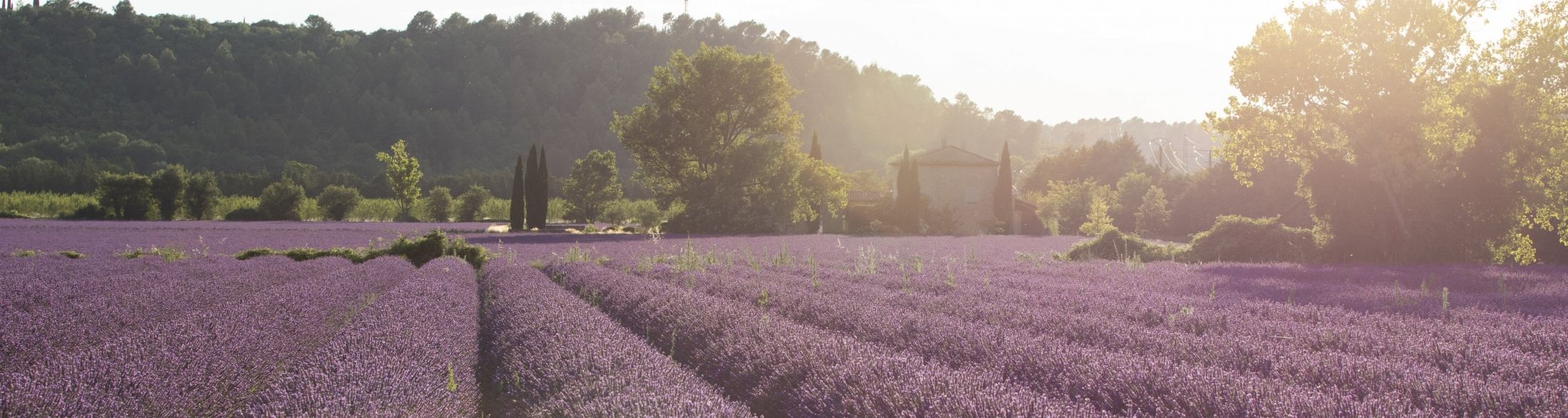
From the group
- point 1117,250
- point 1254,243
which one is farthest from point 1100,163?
point 1117,250

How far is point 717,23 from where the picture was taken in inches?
4911

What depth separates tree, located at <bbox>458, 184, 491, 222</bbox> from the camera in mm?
50531

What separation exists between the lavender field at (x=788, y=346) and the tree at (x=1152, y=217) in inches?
1529

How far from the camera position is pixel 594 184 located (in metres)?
48.8

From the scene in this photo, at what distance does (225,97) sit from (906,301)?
292ft

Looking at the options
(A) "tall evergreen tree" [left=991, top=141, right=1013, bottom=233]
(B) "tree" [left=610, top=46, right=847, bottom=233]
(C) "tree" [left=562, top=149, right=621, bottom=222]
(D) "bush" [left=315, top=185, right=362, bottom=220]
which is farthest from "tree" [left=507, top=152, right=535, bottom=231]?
(A) "tall evergreen tree" [left=991, top=141, right=1013, bottom=233]

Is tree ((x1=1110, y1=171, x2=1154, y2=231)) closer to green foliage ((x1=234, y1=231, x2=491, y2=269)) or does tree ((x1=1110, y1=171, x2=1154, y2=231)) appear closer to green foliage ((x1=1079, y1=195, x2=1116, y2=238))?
green foliage ((x1=1079, y1=195, x2=1116, y2=238))

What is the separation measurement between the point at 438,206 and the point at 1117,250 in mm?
40516

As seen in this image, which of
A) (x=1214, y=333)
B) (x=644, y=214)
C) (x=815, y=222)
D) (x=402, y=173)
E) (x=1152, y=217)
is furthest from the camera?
(x=1152, y=217)

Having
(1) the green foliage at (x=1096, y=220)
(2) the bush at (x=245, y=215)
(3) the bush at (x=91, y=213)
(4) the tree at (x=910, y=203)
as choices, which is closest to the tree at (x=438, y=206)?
(2) the bush at (x=245, y=215)

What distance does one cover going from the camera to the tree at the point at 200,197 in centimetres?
3969

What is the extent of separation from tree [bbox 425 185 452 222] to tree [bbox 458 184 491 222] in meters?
2.23

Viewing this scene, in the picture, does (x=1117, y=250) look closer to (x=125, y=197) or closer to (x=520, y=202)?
(x=520, y=202)

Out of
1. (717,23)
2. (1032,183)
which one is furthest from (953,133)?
(1032,183)
